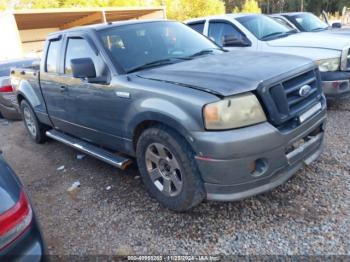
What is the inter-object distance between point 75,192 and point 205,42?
249 cm

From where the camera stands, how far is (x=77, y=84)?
3.94 meters

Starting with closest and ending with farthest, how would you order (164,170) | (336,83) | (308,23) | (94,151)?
(164,170), (94,151), (336,83), (308,23)

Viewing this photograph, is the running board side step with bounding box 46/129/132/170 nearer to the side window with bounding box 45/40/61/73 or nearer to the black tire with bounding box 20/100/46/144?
the black tire with bounding box 20/100/46/144

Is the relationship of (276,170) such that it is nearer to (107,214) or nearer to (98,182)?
(107,214)

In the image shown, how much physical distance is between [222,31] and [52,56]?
351cm

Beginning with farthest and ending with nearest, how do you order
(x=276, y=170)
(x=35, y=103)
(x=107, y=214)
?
(x=35, y=103) → (x=107, y=214) → (x=276, y=170)

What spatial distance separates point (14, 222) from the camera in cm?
185

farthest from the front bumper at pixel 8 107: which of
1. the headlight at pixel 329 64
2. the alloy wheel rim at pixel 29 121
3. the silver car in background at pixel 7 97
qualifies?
the headlight at pixel 329 64

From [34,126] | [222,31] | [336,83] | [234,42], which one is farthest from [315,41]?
[34,126]

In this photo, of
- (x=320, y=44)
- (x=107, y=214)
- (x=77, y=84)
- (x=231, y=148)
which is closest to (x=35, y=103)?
(x=77, y=84)

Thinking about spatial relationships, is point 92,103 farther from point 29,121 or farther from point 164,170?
point 29,121

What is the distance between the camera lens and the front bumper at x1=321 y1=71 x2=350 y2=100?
5.15m

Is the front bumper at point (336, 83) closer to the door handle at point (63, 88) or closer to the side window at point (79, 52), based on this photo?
the side window at point (79, 52)

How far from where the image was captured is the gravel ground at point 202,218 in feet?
8.76
